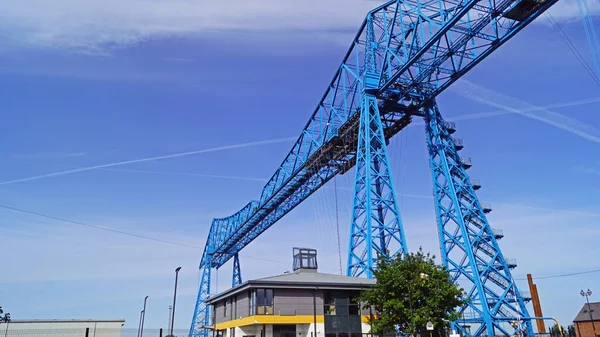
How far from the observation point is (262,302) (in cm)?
2897

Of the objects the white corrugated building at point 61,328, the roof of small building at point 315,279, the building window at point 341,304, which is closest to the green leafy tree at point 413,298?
the building window at point 341,304

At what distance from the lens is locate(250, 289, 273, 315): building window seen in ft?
94.1

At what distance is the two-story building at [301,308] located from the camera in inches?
1131

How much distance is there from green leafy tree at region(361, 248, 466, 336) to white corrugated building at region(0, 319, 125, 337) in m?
35.2

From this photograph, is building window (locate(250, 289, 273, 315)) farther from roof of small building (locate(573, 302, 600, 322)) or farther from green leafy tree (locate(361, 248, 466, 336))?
roof of small building (locate(573, 302, 600, 322))

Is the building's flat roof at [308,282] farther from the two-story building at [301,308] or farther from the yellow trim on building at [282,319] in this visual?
the yellow trim on building at [282,319]

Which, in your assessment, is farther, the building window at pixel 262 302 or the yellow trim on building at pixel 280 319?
the building window at pixel 262 302

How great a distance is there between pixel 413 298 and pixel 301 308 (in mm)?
7046

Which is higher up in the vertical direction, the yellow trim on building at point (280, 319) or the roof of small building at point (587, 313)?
the roof of small building at point (587, 313)

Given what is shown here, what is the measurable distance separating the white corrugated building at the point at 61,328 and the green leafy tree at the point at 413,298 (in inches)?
1385

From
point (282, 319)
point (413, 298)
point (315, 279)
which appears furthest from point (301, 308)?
point (413, 298)

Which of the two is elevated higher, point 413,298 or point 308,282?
point 308,282

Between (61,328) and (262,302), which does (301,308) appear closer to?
(262,302)

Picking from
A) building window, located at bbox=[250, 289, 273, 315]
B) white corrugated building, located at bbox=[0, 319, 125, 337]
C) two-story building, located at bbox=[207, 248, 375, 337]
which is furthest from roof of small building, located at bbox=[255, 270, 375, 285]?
white corrugated building, located at bbox=[0, 319, 125, 337]
